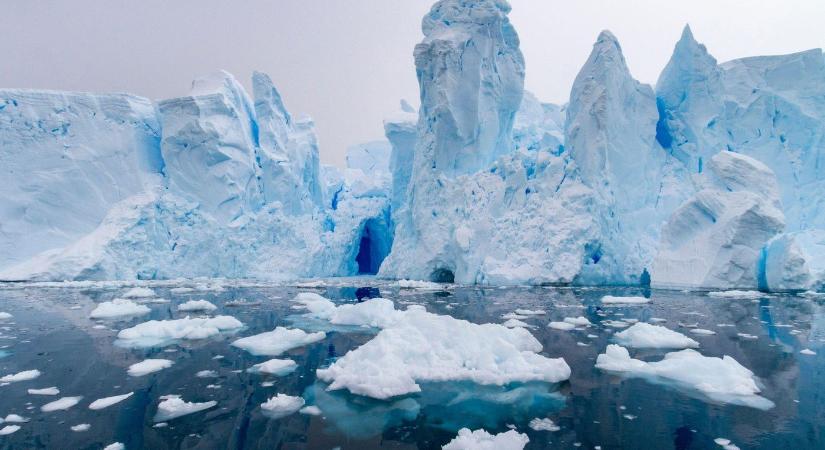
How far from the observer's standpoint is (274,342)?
570 centimetres

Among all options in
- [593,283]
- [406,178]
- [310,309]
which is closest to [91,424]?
[310,309]

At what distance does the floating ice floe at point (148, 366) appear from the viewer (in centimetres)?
460

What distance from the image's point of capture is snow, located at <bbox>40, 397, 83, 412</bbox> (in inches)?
140

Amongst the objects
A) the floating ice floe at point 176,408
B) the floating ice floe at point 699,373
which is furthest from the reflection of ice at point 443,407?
the floating ice floe at point 699,373

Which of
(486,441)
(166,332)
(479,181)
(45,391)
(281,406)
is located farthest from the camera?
(479,181)

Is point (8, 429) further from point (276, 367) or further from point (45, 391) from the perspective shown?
point (276, 367)

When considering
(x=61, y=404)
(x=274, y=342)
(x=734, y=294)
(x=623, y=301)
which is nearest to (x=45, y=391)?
(x=61, y=404)

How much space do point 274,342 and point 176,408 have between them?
86.5 inches

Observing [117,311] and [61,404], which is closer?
[61,404]

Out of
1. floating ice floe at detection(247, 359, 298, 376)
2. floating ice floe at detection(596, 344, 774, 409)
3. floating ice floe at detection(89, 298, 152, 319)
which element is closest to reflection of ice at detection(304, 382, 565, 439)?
floating ice floe at detection(247, 359, 298, 376)

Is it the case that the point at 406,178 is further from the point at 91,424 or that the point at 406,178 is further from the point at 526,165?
the point at 91,424

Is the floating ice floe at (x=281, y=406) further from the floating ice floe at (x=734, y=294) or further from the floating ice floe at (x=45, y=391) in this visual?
the floating ice floe at (x=734, y=294)

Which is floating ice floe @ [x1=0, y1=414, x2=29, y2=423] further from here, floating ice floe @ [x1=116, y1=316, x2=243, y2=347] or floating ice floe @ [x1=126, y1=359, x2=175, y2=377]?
floating ice floe @ [x1=116, y1=316, x2=243, y2=347]

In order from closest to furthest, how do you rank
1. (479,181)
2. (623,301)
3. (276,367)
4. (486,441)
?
1. (486,441)
2. (276,367)
3. (623,301)
4. (479,181)
